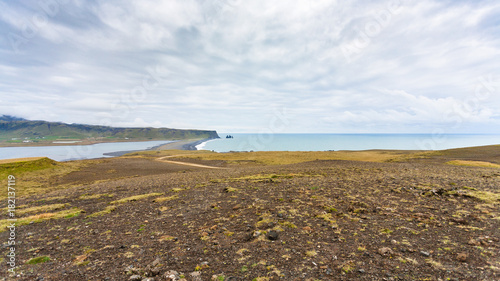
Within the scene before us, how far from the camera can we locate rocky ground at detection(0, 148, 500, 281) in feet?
19.6

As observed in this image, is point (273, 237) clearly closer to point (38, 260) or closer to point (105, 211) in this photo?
point (38, 260)

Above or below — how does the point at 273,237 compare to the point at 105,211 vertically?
above

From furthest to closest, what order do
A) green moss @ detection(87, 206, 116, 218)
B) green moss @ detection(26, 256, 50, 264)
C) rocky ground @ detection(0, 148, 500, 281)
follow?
green moss @ detection(87, 206, 116, 218)
green moss @ detection(26, 256, 50, 264)
rocky ground @ detection(0, 148, 500, 281)

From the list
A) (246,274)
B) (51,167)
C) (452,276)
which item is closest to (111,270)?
(246,274)

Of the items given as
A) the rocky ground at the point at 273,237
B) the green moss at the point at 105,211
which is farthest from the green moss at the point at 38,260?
the green moss at the point at 105,211

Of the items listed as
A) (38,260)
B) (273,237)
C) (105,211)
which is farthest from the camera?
(105,211)

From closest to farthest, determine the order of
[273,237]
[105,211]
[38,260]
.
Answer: [38,260] → [273,237] → [105,211]

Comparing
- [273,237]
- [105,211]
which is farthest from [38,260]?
[273,237]

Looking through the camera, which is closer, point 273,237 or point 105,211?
point 273,237

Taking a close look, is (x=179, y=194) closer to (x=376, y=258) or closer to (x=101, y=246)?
(x=101, y=246)

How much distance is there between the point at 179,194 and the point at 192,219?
618 centimetres

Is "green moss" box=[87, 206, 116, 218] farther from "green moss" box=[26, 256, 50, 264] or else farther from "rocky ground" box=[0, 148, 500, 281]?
"green moss" box=[26, 256, 50, 264]

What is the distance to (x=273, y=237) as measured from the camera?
7.95m

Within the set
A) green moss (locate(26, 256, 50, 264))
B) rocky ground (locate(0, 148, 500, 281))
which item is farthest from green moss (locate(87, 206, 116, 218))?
green moss (locate(26, 256, 50, 264))
